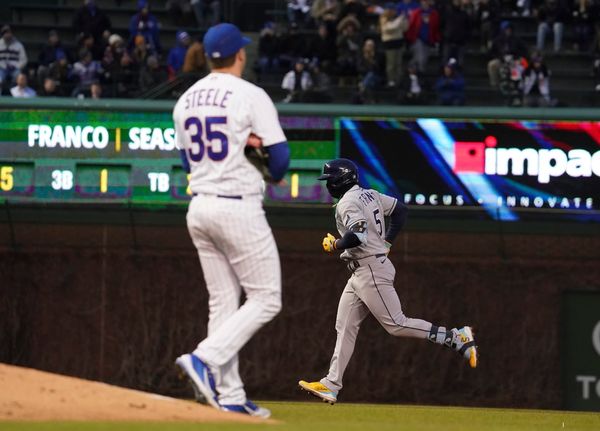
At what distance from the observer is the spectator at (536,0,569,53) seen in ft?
71.8

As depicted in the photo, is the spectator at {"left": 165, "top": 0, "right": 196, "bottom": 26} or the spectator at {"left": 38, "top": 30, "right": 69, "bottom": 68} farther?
the spectator at {"left": 165, "top": 0, "right": 196, "bottom": 26}

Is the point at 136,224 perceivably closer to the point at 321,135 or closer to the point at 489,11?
the point at 321,135

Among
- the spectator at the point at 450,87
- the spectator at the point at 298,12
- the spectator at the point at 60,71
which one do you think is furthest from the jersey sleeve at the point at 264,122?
the spectator at the point at 298,12

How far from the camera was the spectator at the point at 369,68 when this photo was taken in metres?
19.7

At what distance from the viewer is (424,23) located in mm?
21453

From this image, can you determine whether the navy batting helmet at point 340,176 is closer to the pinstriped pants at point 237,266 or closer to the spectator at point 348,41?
the pinstriped pants at point 237,266

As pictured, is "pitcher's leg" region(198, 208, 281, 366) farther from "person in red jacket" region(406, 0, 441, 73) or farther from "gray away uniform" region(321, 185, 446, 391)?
"person in red jacket" region(406, 0, 441, 73)

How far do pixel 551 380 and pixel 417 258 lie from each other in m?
2.00

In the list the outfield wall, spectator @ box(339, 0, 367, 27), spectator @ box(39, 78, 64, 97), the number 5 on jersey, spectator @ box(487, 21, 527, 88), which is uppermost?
spectator @ box(339, 0, 367, 27)

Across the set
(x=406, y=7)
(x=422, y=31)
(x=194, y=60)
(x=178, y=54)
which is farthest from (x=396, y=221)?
(x=406, y=7)

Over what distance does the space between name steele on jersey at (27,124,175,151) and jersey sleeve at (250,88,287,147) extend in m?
8.20

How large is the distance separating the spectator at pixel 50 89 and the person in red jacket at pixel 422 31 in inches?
207

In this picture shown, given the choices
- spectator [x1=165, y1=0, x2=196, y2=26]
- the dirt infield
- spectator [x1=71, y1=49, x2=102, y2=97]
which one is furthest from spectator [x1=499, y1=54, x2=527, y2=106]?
the dirt infield

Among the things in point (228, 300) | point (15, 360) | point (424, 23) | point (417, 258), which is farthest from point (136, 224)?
point (228, 300)
